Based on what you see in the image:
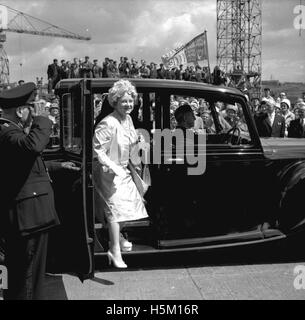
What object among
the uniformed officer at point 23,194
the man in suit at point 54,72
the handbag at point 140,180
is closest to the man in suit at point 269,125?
the handbag at point 140,180

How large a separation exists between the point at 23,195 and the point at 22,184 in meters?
0.08

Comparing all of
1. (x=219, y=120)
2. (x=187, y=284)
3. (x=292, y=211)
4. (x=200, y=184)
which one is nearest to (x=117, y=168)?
(x=200, y=184)

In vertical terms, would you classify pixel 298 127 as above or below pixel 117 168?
above

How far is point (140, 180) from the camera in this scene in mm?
4609

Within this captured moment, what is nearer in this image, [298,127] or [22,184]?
[22,184]

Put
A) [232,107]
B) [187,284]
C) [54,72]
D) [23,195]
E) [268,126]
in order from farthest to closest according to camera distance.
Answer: [54,72] < [268,126] < [232,107] < [187,284] < [23,195]

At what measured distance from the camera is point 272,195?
4.99 meters

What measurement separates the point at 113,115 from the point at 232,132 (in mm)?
1312

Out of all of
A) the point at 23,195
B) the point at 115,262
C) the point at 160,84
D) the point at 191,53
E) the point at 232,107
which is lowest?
the point at 115,262

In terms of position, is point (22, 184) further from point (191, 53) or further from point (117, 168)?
point (191, 53)

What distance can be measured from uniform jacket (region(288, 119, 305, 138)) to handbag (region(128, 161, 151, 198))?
12.8ft

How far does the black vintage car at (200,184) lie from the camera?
458 centimetres

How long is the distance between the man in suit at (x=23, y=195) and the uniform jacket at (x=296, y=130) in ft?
17.1

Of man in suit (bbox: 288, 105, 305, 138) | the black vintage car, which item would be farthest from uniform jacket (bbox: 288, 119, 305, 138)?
the black vintage car
